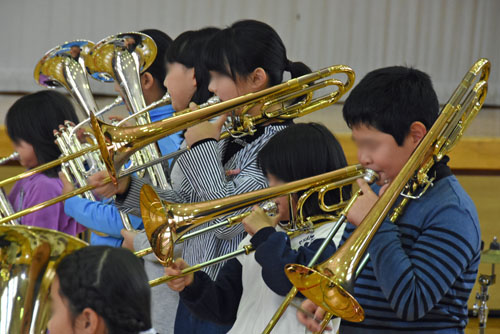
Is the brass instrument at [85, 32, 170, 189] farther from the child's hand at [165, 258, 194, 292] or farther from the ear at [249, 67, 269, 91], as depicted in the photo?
the child's hand at [165, 258, 194, 292]

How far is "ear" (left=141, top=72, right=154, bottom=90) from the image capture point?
2.25 meters

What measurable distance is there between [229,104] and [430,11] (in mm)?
3811

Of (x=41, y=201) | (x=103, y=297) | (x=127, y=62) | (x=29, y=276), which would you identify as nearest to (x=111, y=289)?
(x=103, y=297)

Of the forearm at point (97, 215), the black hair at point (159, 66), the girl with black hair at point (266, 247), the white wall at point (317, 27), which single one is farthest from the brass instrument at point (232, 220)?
the white wall at point (317, 27)

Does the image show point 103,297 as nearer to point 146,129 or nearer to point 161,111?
point 146,129

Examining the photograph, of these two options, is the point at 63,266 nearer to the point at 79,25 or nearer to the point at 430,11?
the point at 79,25

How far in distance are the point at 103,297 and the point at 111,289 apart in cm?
2

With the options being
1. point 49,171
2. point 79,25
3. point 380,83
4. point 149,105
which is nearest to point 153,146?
point 149,105

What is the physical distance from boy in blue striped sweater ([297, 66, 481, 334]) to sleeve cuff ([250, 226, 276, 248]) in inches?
5.5

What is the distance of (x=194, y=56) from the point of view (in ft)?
6.81

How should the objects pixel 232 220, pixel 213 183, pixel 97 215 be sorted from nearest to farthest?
pixel 232 220, pixel 213 183, pixel 97 215

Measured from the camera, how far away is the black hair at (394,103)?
1.39 meters

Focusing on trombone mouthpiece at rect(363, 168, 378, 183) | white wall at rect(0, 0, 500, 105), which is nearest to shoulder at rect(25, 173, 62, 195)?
trombone mouthpiece at rect(363, 168, 378, 183)

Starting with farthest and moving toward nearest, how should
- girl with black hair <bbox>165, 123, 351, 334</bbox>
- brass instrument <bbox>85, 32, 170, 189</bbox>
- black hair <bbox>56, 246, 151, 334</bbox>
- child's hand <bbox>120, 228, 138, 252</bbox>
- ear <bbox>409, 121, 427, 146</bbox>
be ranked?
brass instrument <bbox>85, 32, 170, 189</bbox> < child's hand <bbox>120, 228, 138, 252</bbox> < girl with black hair <bbox>165, 123, 351, 334</bbox> < ear <bbox>409, 121, 427, 146</bbox> < black hair <bbox>56, 246, 151, 334</bbox>
